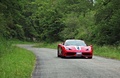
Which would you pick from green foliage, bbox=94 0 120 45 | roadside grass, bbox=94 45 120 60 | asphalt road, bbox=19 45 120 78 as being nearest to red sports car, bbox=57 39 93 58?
roadside grass, bbox=94 45 120 60

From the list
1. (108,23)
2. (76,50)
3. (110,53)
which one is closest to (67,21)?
(108,23)

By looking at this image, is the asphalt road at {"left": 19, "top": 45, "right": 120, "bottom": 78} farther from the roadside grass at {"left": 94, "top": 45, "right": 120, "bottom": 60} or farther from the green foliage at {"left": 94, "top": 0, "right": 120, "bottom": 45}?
the green foliage at {"left": 94, "top": 0, "right": 120, "bottom": 45}

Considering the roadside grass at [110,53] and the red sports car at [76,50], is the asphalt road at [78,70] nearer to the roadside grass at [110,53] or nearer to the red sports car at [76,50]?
the red sports car at [76,50]

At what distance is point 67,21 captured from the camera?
53719 mm

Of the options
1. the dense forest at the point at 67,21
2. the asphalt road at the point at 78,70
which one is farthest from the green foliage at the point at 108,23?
the asphalt road at the point at 78,70

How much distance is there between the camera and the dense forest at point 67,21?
30188 mm

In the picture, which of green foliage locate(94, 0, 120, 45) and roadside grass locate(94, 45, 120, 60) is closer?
roadside grass locate(94, 45, 120, 60)

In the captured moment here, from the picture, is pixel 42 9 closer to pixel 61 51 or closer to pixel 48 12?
pixel 48 12

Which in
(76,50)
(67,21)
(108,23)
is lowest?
(67,21)

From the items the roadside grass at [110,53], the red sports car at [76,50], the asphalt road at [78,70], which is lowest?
the roadside grass at [110,53]

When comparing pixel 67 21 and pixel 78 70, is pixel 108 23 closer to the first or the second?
pixel 67 21

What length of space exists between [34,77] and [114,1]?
25747mm

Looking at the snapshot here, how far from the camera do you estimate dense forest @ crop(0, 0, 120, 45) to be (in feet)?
99.0

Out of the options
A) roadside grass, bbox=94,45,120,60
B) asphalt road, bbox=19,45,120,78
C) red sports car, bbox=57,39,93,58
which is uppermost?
asphalt road, bbox=19,45,120,78
